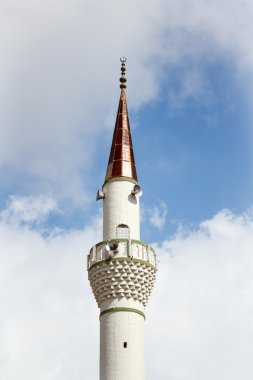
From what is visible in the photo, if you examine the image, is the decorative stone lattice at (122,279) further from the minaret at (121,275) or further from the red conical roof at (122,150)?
the red conical roof at (122,150)

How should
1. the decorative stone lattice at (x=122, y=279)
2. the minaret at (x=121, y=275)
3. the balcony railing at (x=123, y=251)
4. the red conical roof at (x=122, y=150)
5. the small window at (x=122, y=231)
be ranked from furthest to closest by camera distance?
the red conical roof at (x=122, y=150) → the small window at (x=122, y=231) → the balcony railing at (x=123, y=251) → the decorative stone lattice at (x=122, y=279) → the minaret at (x=121, y=275)

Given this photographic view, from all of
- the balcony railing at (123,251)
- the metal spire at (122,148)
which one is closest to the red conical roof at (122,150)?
the metal spire at (122,148)

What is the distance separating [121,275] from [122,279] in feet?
0.70

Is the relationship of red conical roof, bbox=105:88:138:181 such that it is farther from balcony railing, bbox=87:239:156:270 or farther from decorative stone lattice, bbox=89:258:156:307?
decorative stone lattice, bbox=89:258:156:307

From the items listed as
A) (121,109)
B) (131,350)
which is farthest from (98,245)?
(121,109)

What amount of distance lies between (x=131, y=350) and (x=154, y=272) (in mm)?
4860

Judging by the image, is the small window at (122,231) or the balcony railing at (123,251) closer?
the balcony railing at (123,251)

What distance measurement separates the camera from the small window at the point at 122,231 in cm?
3650

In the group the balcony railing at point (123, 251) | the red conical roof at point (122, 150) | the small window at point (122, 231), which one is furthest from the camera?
the red conical roof at point (122, 150)

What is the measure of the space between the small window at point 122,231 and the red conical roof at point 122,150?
345 cm

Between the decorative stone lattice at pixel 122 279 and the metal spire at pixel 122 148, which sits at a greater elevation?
the metal spire at pixel 122 148

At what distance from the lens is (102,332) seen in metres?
34.1

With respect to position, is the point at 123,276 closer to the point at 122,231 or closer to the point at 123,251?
the point at 123,251

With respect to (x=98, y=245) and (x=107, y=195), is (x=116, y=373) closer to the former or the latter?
(x=98, y=245)
